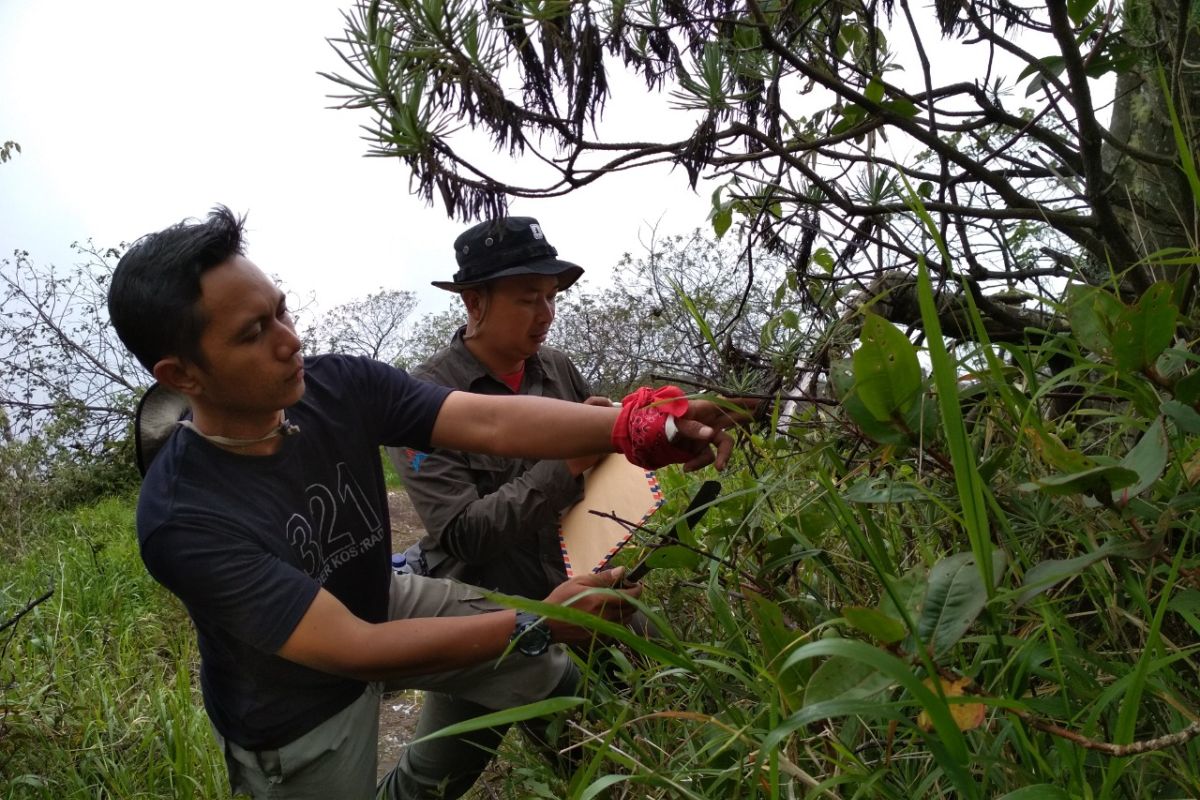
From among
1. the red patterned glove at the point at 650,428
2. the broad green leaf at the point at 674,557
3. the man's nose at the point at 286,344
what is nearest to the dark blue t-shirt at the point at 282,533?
the man's nose at the point at 286,344

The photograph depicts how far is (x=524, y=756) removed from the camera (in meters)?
2.34

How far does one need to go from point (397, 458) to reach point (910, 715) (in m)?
1.97

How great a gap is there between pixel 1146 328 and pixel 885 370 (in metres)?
0.26

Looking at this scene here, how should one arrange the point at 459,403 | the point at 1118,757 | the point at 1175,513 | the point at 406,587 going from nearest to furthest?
the point at 1118,757 < the point at 1175,513 < the point at 459,403 < the point at 406,587

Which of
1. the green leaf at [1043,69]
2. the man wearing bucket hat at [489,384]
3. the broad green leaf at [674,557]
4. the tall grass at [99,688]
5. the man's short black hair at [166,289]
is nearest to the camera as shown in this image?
the broad green leaf at [674,557]

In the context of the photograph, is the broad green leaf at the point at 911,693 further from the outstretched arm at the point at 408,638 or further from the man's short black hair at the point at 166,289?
the man's short black hair at the point at 166,289

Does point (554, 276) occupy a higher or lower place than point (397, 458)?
higher

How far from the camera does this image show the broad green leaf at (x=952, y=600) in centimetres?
85

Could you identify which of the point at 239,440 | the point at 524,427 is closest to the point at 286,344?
the point at 239,440

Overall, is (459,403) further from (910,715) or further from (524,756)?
(910,715)

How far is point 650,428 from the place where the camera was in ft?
6.31

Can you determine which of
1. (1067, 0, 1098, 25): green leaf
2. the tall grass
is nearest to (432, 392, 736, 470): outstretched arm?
(1067, 0, 1098, 25): green leaf

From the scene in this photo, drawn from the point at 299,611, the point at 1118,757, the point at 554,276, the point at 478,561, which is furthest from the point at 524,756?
the point at 1118,757

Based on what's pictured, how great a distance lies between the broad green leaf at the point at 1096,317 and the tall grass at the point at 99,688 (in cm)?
271
